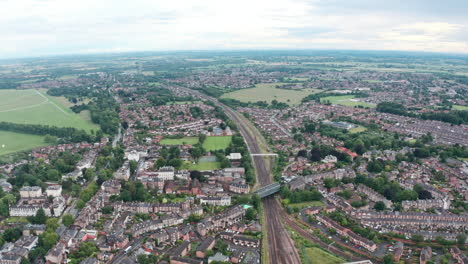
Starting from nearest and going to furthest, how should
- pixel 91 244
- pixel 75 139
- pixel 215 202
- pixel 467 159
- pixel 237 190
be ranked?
pixel 91 244
pixel 215 202
pixel 237 190
pixel 467 159
pixel 75 139

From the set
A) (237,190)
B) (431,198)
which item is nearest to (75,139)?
(237,190)

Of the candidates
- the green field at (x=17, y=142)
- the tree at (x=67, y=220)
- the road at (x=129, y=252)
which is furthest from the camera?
the green field at (x=17, y=142)

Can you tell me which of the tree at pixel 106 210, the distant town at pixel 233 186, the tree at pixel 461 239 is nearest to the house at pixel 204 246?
the distant town at pixel 233 186

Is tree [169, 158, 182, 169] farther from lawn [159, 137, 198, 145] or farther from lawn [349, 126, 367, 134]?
lawn [349, 126, 367, 134]

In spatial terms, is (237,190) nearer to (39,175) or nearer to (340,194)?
(340,194)

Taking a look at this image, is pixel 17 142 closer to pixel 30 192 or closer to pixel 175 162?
pixel 30 192

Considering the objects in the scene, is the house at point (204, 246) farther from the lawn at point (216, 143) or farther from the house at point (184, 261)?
the lawn at point (216, 143)

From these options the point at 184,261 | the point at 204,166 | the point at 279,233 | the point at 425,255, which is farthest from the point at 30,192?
the point at 425,255

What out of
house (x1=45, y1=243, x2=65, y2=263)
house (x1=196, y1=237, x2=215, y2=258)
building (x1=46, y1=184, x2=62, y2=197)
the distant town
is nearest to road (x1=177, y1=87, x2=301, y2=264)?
the distant town
